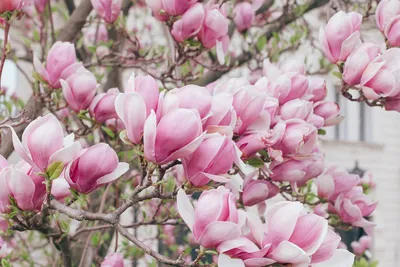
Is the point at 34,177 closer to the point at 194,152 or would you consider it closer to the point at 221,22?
the point at 194,152

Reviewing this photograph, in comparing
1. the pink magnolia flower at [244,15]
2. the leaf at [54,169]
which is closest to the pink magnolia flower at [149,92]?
the leaf at [54,169]

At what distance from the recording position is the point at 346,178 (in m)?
0.93

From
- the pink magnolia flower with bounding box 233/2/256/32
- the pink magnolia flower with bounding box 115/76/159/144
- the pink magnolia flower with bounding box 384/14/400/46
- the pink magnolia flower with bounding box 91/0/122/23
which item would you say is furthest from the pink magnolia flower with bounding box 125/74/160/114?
the pink magnolia flower with bounding box 233/2/256/32

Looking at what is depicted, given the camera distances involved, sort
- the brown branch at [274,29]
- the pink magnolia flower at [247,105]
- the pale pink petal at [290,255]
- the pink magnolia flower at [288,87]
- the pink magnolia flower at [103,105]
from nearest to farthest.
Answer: the pale pink petal at [290,255], the pink magnolia flower at [247,105], the pink magnolia flower at [288,87], the pink magnolia flower at [103,105], the brown branch at [274,29]

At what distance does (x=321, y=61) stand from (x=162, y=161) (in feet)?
5.46

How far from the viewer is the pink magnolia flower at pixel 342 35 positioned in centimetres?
81

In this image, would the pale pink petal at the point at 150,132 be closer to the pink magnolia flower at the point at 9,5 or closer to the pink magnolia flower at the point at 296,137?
the pink magnolia flower at the point at 296,137

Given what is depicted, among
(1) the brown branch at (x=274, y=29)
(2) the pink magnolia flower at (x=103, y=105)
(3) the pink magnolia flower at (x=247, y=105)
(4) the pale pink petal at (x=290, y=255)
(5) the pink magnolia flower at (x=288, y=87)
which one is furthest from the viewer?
(1) the brown branch at (x=274, y=29)

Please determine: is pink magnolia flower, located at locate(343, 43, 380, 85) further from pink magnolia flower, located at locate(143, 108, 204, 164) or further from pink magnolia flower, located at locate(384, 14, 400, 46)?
pink magnolia flower, located at locate(143, 108, 204, 164)

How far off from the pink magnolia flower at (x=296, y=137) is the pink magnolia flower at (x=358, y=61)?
0.50 ft

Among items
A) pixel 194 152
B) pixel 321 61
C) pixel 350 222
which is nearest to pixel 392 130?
pixel 321 61

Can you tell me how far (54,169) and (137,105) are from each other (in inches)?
4.2

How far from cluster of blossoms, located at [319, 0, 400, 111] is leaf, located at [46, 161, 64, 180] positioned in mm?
477

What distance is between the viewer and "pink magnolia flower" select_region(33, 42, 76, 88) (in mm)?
869
